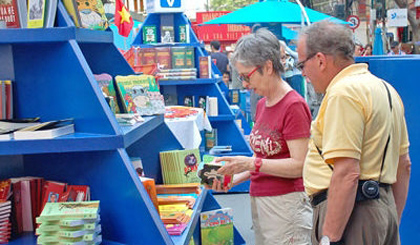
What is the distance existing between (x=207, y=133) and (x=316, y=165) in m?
5.26

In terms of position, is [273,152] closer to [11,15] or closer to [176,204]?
[176,204]

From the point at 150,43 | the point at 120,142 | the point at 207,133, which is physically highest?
the point at 150,43

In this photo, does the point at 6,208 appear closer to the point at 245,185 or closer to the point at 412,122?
the point at 412,122

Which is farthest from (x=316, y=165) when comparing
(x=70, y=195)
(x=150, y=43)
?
(x=150, y=43)

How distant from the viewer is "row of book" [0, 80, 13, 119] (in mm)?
2414

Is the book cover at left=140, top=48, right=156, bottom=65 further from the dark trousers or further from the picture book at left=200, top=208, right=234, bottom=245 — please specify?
→ the dark trousers

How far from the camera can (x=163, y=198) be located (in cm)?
330

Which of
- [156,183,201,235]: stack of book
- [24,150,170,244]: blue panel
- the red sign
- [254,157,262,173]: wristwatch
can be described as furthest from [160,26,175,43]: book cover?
the red sign

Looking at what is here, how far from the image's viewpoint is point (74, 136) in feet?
7.33

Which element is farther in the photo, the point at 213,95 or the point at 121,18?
the point at 213,95

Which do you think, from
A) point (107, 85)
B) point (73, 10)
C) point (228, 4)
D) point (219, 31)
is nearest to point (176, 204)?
point (107, 85)

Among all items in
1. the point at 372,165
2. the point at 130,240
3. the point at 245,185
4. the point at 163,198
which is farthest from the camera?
the point at 245,185

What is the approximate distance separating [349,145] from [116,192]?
38.3 inches

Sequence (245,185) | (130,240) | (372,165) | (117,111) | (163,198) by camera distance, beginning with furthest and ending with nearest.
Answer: (245,185), (163,198), (117,111), (130,240), (372,165)
